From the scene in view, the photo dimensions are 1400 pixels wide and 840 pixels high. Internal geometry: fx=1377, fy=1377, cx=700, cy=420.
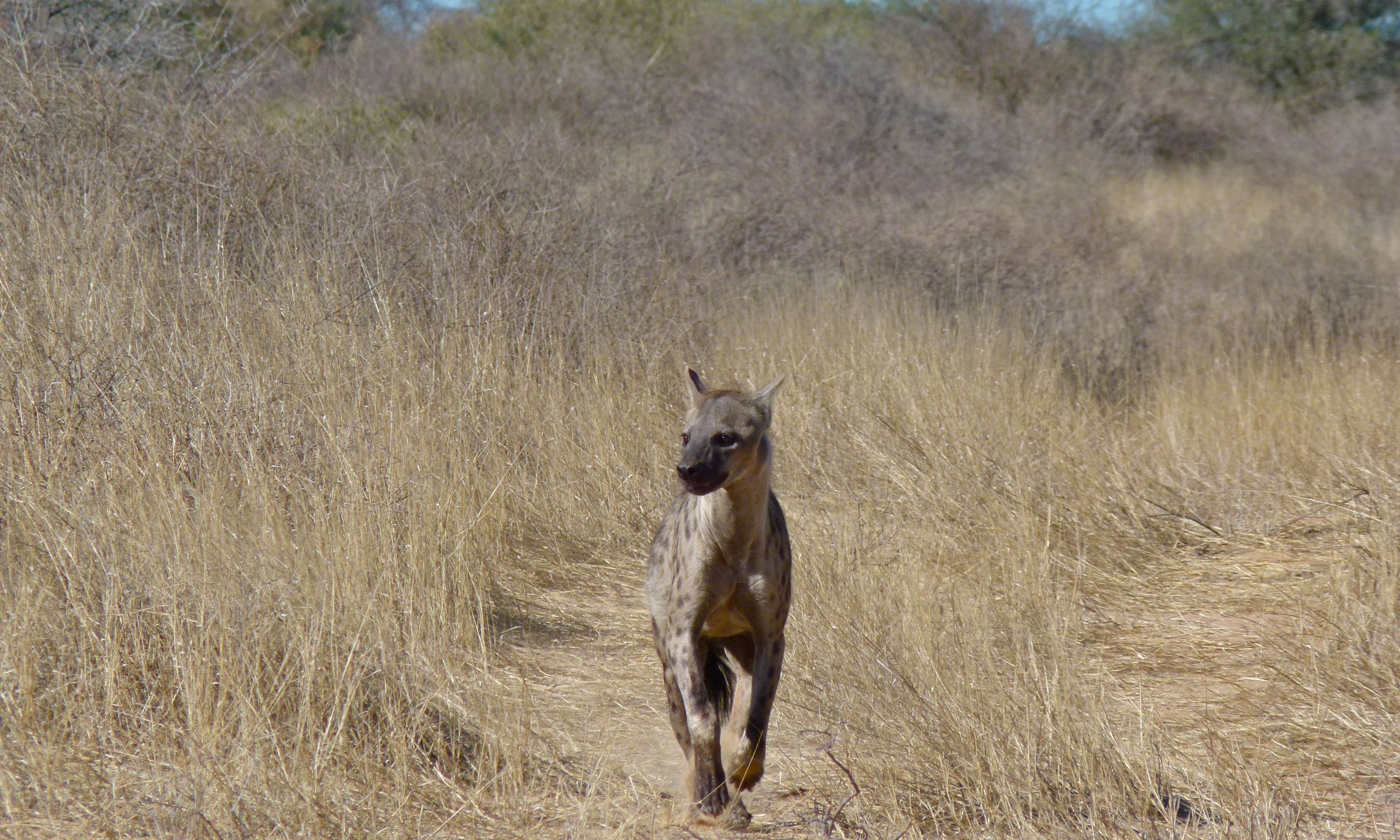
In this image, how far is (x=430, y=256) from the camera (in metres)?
7.88

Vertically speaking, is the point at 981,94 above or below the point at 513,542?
above

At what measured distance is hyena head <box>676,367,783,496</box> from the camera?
4148 millimetres

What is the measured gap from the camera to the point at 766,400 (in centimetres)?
482

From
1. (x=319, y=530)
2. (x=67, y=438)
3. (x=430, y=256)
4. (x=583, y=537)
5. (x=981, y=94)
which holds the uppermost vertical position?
(x=981, y=94)

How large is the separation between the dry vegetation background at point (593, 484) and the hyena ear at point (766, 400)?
95cm

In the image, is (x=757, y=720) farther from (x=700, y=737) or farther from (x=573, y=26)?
(x=573, y=26)

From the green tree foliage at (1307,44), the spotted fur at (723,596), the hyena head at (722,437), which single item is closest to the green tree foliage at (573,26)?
the green tree foliage at (1307,44)

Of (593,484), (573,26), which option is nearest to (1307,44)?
(573,26)

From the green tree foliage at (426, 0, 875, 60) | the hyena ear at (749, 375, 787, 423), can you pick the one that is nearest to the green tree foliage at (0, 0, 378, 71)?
the green tree foliage at (426, 0, 875, 60)

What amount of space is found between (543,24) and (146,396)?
15617 mm

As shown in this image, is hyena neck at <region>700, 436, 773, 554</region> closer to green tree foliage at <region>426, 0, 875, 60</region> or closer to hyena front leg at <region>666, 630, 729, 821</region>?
hyena front leg at <region>666, 630, 729, 821</region>

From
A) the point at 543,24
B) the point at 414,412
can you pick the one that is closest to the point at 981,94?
the point at 543,24

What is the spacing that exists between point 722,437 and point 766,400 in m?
0.50

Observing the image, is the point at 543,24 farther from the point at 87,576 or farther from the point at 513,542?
the point at 87,576
